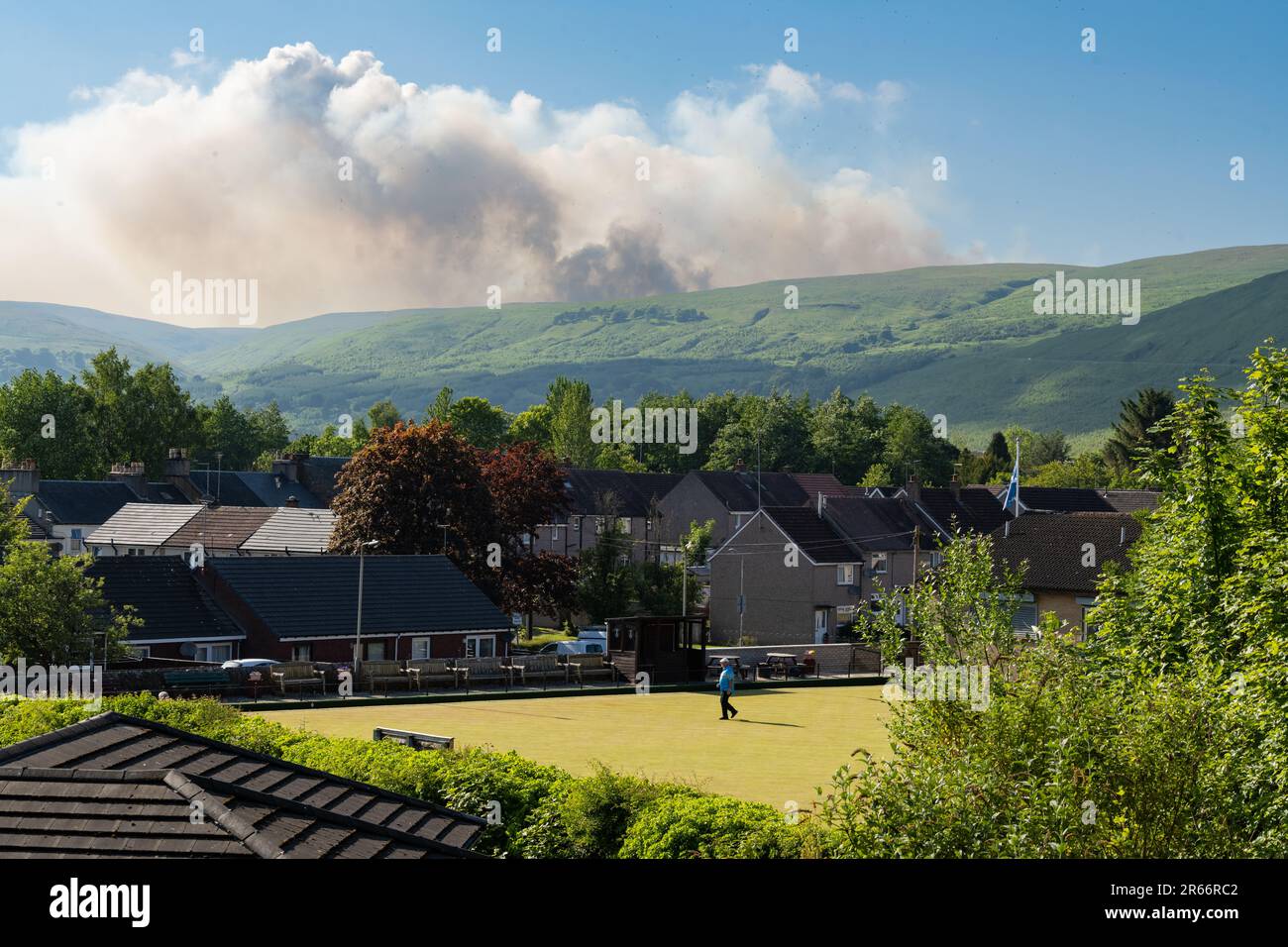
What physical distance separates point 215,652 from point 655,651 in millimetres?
17352

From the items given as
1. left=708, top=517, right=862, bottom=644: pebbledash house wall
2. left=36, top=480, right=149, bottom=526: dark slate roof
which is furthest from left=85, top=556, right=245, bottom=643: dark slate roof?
left=36, top=480, right=149, bottom=526: dark slate roof

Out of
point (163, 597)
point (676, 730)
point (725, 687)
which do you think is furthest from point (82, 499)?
point (676, 730)

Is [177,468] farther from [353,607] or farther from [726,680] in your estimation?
[726,680]

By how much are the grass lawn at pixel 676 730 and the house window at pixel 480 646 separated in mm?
9121

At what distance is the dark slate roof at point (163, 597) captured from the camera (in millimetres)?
52344

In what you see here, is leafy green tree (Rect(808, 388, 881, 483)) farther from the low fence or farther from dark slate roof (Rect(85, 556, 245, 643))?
dark slate roof (Rect(85, 556, 245, 643))

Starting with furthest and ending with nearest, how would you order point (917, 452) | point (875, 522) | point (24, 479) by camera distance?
point (917, 452) < point (24, 479) < point (875, 522)

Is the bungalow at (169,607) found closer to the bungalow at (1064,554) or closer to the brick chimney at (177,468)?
the bungalow at (1064,554)

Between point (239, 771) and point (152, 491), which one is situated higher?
point (152, 491)

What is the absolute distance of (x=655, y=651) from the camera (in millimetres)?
54750

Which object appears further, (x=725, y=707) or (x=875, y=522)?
(x=875, y=522)

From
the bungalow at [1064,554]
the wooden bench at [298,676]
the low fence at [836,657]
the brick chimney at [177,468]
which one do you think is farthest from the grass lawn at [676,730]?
the brick chimney at [177,468]
